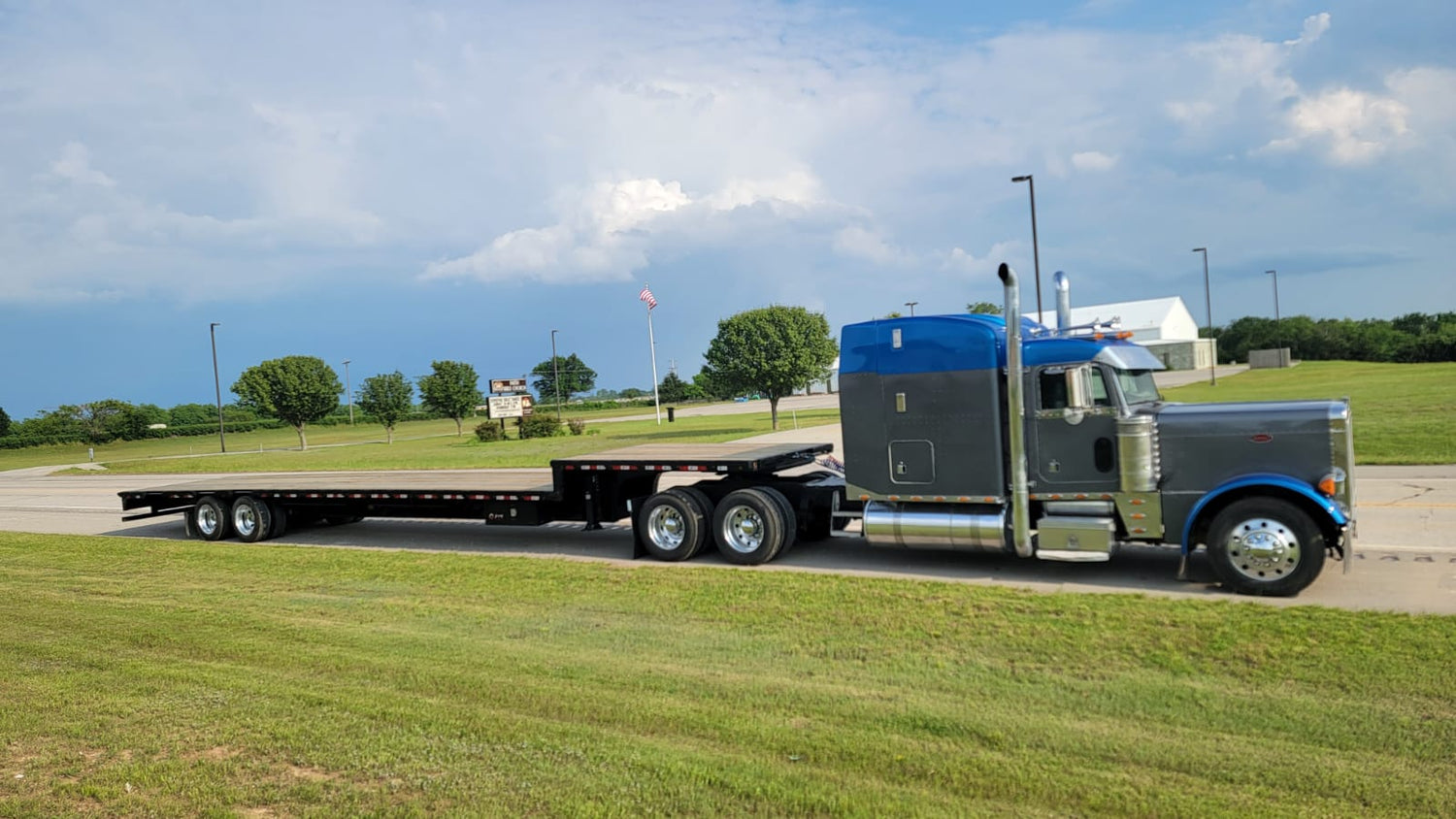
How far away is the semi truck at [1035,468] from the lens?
27.6 feet

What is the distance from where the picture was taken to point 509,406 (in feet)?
163

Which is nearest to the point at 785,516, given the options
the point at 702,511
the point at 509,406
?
the point at 702,511

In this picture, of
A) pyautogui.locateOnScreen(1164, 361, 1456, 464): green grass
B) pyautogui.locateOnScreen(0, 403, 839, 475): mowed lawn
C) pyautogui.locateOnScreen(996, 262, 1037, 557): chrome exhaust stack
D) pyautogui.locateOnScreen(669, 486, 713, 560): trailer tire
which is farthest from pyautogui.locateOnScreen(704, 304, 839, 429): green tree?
pyautogui.locateOnScreen(996, 262, 1037, 557): chrome exhaust stack

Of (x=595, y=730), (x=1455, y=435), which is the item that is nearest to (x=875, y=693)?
(x=595, y=730)

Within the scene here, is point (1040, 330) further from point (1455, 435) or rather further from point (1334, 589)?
point (1455, 435)

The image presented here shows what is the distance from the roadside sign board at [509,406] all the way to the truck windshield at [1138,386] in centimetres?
4172

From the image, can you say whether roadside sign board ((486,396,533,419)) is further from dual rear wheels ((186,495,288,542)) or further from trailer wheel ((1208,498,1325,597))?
trailer wheel ((1208,498,1325,597))

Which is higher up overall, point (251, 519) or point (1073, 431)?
point (1073, 431)

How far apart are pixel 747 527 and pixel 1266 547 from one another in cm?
526

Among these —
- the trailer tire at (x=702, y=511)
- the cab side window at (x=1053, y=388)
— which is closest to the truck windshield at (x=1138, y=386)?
the cab side window at (x=1053, y=388)

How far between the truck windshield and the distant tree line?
8102cm

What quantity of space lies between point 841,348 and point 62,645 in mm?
7695

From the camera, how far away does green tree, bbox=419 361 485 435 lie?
57.7m

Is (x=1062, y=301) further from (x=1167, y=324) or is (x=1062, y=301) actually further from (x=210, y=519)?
(x=1167, y=324)
